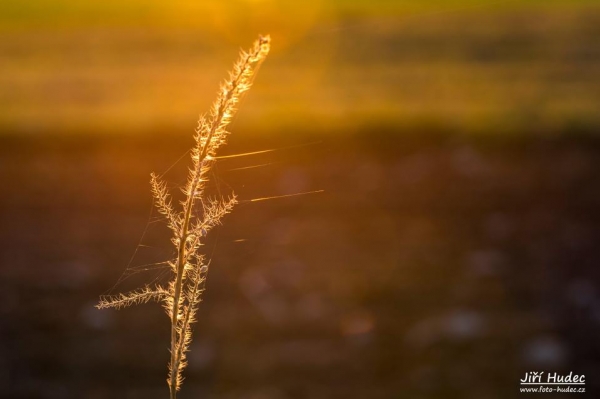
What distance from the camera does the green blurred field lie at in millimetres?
9422

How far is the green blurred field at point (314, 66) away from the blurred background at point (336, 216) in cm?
6

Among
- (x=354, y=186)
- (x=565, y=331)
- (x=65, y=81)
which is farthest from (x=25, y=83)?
(x=565, y=331)

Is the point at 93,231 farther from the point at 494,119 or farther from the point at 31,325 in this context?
the point at 494,119

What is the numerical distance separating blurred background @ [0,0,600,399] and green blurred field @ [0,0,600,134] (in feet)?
0.18

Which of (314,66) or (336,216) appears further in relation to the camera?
(314,66)

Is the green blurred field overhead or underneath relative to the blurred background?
overhead

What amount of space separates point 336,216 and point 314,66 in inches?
243

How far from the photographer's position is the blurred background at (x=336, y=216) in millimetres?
4926

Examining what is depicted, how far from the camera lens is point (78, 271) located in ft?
20.4

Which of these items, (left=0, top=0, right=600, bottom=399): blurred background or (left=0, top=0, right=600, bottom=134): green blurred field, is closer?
(left=0, top=0, right=600, bottom=399): blurred background

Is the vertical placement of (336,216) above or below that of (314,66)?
below

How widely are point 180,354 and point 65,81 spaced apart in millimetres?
11781

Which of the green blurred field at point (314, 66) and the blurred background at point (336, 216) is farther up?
the green blurred field at point (314, 66)

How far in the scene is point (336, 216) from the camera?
6.90m
